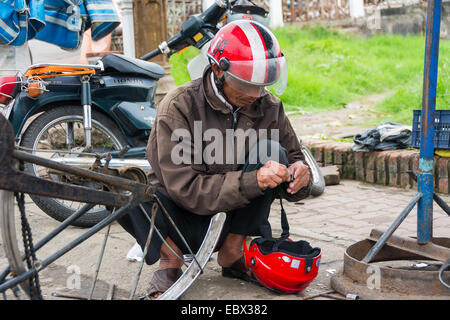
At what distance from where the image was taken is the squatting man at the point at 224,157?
2.41 meters

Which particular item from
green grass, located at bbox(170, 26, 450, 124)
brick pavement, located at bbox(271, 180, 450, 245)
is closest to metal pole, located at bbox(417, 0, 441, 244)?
brick pavement, located at bbox(271, 180, 450, 245)

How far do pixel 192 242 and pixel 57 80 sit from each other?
5.23 ft

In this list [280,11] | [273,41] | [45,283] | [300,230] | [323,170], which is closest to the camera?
[273,41]

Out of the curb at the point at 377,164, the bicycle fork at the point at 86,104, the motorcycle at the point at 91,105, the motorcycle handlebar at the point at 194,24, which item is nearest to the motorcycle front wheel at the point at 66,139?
the motorcycle at the point at 91,105

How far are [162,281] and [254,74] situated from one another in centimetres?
99

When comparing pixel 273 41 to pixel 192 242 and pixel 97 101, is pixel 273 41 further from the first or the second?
pixel 97 101

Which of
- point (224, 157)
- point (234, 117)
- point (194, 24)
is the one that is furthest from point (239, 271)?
point (194, 24)

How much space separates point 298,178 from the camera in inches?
98.5

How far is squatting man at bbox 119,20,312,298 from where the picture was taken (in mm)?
2412

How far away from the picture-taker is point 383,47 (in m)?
13.0

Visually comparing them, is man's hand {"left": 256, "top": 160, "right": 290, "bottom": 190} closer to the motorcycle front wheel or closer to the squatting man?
the squatting man

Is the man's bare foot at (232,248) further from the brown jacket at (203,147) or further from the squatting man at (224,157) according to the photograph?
the brown jacket at (203,147)
